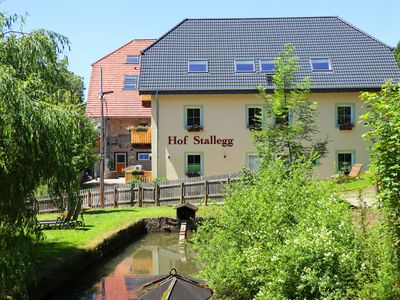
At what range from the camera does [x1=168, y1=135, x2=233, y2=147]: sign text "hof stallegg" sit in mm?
27203

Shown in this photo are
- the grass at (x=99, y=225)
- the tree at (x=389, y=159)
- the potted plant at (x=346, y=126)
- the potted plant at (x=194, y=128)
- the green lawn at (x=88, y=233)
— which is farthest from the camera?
the potted plant at (x=194, y=128)

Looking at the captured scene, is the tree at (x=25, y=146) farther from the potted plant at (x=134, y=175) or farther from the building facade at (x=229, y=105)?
the potted plant at (x=134, y=175)

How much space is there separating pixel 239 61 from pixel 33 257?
67.0 feet

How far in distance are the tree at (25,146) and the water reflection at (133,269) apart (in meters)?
2.25

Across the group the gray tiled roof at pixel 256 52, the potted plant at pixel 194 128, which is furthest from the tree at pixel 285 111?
the potted plant at pixel 194 128

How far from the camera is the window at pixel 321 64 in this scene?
91.1 feet

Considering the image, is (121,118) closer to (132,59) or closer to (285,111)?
(132,59)

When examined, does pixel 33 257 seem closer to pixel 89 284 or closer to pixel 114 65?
pixel 89 284

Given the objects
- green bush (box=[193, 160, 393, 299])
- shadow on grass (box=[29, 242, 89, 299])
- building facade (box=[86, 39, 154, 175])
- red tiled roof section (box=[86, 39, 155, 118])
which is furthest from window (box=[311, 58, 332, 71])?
shadow on grass (box=[29, 242, 89, 299])

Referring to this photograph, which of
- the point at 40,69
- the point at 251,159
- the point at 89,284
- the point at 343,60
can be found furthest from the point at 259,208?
the point at 343,60

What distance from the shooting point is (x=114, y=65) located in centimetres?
4219

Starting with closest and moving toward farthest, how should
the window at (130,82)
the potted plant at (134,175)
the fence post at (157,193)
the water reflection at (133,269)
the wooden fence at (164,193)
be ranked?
the water reflection at (133,269), the wooden fence at (164,193), the fence post at (157,193), the potted plant at (134,175), the window at (130,82)

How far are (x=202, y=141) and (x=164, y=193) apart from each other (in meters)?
3.61

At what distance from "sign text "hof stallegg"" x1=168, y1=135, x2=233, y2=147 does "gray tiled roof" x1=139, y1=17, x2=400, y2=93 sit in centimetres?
231
